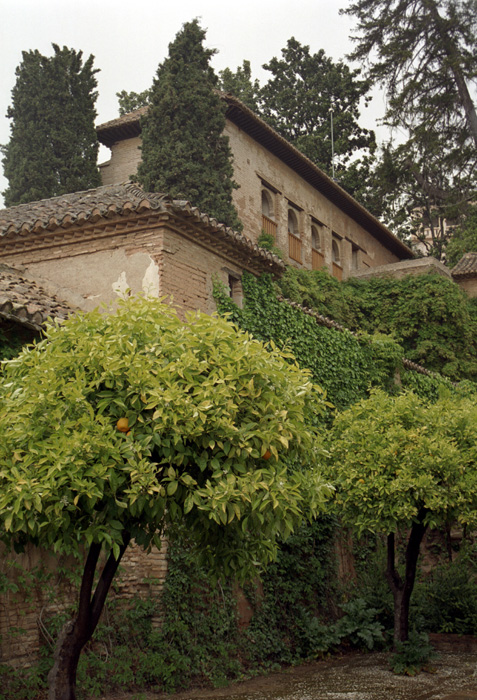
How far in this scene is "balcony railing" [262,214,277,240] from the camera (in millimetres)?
21359

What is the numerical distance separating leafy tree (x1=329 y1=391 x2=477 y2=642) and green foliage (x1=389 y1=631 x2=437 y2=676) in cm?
23

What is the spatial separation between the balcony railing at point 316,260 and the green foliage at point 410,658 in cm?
1442

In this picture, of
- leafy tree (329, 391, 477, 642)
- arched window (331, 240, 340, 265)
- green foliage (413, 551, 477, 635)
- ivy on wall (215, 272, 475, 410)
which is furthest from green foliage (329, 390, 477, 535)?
arched window (331, 240, 340, 265)

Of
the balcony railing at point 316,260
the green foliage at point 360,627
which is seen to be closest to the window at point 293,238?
the balcony railing at point 316,260

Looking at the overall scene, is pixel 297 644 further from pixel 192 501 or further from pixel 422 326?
pixel 422 326

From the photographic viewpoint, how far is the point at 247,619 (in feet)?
35.8

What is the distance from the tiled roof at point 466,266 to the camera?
2636 centimetres

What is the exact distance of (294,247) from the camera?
22.6 m

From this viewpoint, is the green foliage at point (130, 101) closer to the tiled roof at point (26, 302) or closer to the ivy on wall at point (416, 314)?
the ivy on wall at point (416, 314)

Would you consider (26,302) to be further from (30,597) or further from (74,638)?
(74,638)

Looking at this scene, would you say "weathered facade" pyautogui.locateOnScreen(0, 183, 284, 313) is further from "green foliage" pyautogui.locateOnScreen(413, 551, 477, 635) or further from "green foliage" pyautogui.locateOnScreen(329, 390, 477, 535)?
"green foliage" pyautogui.locateOnScreen(413, 551, 477, 635)

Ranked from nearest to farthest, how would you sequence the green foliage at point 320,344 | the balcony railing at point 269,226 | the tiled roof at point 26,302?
1. the tiled roof at point 26,302
2. the green foliage at point 320,344
3. the balcony railing at point 269,226

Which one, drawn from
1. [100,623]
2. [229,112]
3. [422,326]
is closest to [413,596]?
[100,623]

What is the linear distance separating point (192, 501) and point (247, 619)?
245 inches
